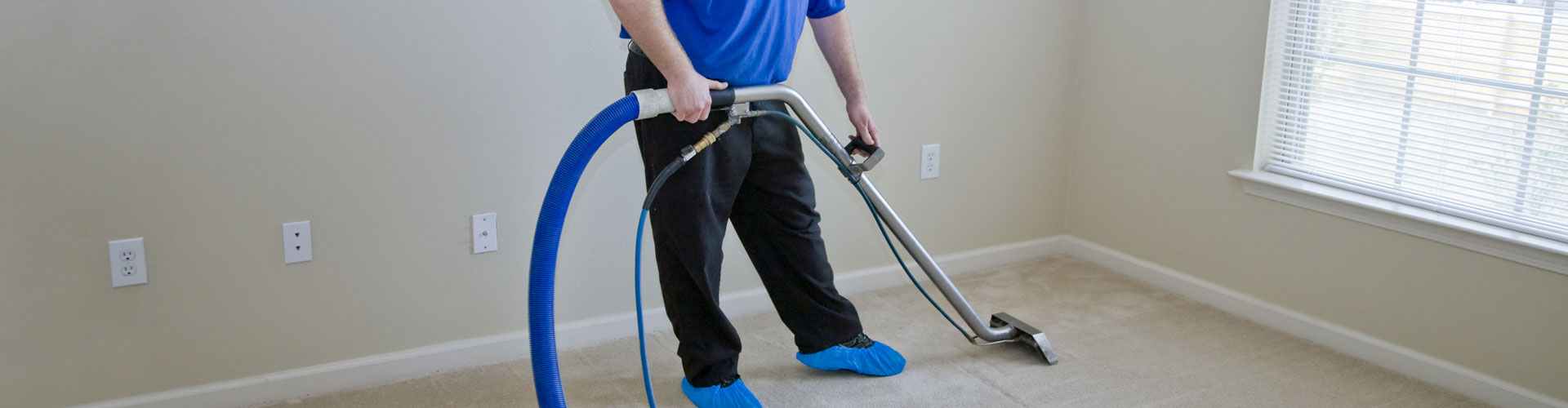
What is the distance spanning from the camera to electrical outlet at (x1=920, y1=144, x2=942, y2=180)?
3000mm

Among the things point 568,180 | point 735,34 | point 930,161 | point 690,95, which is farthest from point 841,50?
point 930,161

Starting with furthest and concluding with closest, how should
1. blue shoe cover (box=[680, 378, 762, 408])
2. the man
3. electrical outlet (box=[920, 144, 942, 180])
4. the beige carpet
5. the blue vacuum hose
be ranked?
electrical outlet (box=[920, 144, 942, 180])
the beige carpet
blue shoe cover (box=[680, 378, 762, 408])
the man
the blue vacuum hose

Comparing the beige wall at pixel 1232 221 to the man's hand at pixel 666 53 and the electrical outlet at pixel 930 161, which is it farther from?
the man's hand at pixel 666 53

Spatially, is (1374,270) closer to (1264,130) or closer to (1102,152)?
(1264,130)

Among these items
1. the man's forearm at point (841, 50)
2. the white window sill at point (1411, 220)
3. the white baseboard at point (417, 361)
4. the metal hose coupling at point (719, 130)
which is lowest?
the white baseboard at point (417, 361)

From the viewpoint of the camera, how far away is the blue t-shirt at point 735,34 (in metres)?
1.86

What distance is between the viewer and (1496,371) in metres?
2.27

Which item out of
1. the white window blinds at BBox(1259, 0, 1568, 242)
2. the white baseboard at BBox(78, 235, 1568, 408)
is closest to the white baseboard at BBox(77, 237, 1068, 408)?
the white baseboard at BBox(78, 235, 1568, 408)

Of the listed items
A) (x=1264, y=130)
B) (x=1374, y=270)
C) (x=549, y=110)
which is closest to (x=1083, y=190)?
(x=1264, y=130)

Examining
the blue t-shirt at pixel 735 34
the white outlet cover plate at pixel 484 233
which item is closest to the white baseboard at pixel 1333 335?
the blue t-shirt at pixel 735 34

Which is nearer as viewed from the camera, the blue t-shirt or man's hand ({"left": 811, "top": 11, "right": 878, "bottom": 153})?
the blue t-shirt

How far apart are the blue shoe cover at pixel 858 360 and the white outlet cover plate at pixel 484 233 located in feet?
2.36

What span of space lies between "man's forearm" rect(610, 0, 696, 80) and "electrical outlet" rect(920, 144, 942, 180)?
4.38 feet

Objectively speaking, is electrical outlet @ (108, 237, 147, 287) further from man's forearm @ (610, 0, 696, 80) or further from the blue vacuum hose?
man's forearm @ (610, 0, 696, 80)
